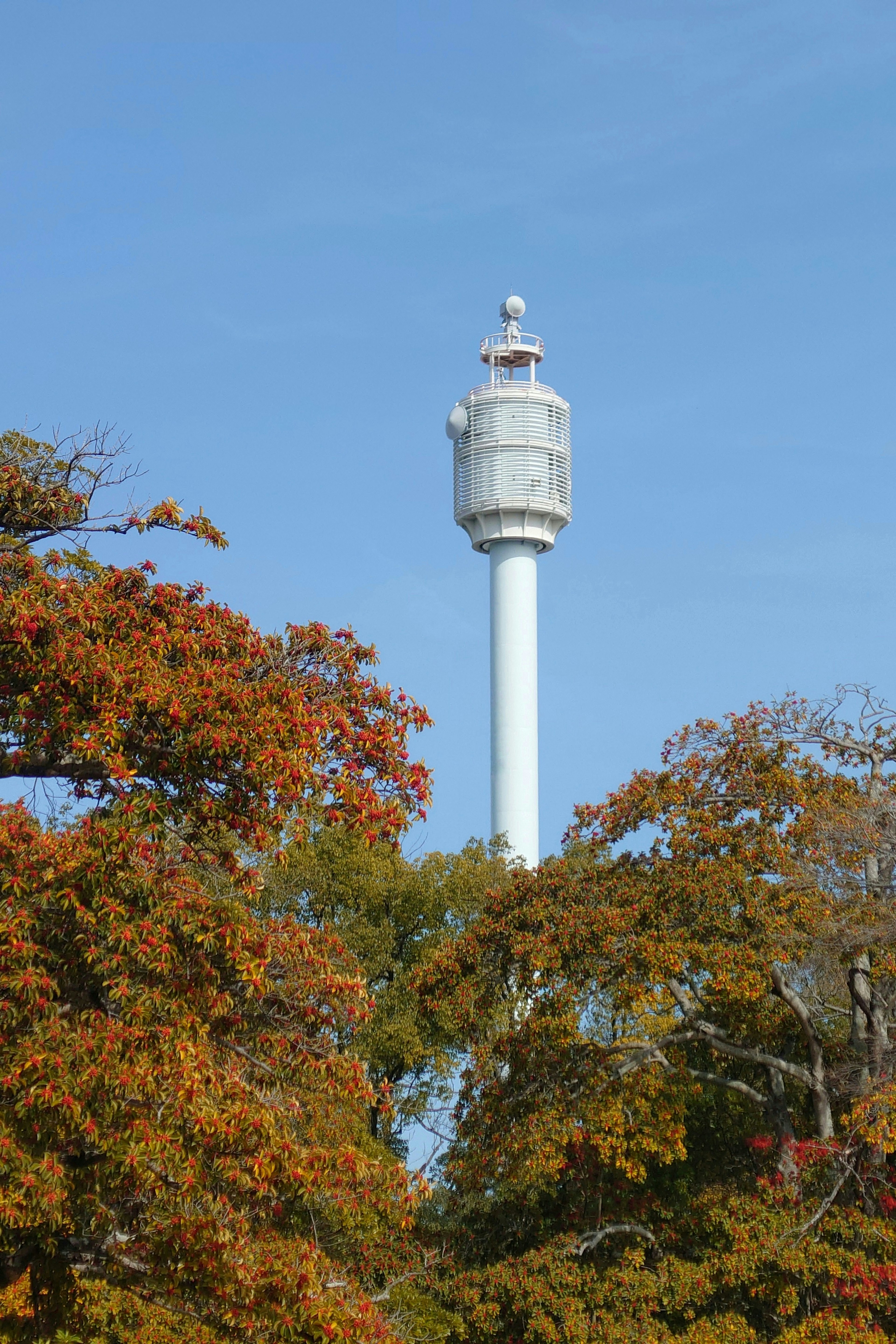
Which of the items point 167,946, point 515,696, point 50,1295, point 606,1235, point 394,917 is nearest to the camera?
point 167,946

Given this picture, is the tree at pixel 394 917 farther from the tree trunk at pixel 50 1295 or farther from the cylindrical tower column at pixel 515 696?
the tree trunk at pixel 50 1295

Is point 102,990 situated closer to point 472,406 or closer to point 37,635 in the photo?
point 37,635

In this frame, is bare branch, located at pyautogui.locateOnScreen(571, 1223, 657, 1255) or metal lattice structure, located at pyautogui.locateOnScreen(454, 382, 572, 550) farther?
metal lattice structure, located at pyautogui.locateOnScreen(454, 382, 572, 550)

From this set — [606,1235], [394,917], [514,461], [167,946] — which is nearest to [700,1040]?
[606,1235]

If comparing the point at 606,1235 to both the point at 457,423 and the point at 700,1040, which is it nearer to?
the point at 700,1040

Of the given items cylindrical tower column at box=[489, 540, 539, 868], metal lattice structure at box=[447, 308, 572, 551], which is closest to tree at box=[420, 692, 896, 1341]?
cylindrical tower column at box=[489, 540, 539, 868]

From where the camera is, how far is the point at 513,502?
4303 cm

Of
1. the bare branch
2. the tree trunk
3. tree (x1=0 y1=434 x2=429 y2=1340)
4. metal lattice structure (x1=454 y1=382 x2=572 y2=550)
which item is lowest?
the tree trunk

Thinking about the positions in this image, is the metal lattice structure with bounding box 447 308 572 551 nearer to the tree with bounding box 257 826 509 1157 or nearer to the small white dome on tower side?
the small white dome on tower side

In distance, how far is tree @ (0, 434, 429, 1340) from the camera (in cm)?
925

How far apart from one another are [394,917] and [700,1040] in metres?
9.00

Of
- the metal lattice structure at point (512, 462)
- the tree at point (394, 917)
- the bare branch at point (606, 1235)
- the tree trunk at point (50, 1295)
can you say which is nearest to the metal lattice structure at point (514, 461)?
the metal lattice structure at point (512, 462)

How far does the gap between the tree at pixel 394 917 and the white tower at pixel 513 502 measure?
1242 centimetres

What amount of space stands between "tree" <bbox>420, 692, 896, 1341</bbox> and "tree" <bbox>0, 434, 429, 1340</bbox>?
6177mm
